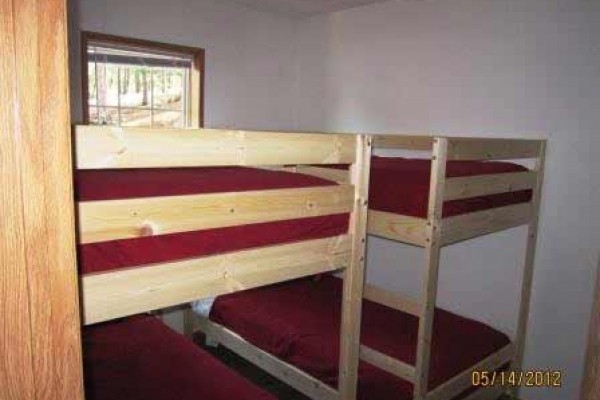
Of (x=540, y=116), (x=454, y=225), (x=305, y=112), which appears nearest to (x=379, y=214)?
(x=454, y=225)

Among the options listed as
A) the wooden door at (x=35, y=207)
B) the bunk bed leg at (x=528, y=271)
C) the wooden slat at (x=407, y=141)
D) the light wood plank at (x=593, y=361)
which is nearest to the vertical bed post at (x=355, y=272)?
the wooden slat at (x=407, y=141)

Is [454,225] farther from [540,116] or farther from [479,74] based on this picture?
[479,74]

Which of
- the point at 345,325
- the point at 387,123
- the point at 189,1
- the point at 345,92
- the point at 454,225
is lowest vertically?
the point at 345,325

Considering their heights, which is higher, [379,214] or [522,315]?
[379,214]

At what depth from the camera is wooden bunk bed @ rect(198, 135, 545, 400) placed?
1.94 meters

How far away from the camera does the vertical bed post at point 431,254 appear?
6.01ft

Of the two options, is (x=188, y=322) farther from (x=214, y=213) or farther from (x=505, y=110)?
(x=505, y=110)

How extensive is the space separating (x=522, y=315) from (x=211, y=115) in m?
2.60

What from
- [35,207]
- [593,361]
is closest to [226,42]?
[35,207]

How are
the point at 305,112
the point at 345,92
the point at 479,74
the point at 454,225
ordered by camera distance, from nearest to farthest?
the point at 454,225, the point at 479,74, the point at 345,92, the point at 305,112

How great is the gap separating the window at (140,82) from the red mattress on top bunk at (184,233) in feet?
5.15

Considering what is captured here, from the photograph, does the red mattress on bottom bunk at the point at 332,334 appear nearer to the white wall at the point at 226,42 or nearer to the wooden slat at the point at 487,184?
the wooden slat at the point at 487,184

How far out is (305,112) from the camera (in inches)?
152

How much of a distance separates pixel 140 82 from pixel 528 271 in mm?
2942
